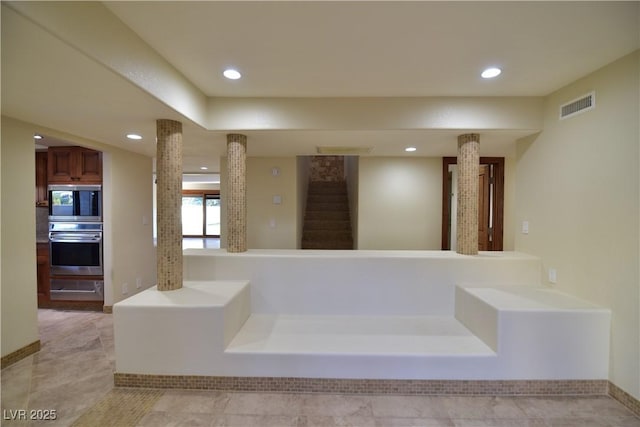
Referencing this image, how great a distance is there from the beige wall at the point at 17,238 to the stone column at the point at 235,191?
1.85m

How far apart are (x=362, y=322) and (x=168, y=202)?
2185 mm

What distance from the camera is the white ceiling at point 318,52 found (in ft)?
5.47

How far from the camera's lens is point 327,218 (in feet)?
20.8

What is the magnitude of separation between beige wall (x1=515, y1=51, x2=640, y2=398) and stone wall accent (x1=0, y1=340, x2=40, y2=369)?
5033mm

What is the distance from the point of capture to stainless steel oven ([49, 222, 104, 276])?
3908 millimetres

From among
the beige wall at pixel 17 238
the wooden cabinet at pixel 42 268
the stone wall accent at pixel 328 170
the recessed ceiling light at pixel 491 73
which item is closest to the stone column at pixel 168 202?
the beige wall at pixel 17 238

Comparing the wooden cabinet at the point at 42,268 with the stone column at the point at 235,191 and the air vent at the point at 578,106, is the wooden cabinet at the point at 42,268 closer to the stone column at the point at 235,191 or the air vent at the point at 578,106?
the stone column at the point at 235,191

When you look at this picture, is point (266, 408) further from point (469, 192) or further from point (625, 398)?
point (469, 192)

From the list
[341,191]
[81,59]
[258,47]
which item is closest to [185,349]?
[81,59]

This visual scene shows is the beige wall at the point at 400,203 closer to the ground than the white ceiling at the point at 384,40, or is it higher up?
closer to the ground

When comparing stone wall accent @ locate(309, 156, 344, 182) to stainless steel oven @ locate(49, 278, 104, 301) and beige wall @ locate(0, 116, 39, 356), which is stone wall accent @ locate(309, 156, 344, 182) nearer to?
stainless steel oven @ locate(49, 278, 104, 301)

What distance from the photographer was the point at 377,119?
3.04 metres

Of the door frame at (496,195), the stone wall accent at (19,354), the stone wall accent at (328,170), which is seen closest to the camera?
the stone wall accent at (19,354)

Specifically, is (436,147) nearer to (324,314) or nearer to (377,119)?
(377,119)
